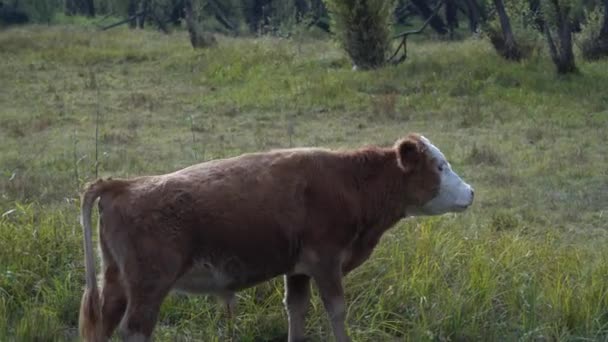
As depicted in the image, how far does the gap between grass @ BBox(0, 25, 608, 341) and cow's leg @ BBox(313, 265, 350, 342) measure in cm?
51

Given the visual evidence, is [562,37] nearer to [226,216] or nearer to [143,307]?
[226,216]

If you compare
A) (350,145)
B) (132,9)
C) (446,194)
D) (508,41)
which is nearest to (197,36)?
(508,41)

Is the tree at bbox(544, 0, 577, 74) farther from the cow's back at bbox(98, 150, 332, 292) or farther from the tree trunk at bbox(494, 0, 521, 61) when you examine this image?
the cow's back at bbox(98, 150, 332, 292)

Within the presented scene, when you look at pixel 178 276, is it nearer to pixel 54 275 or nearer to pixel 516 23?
pixel 54 275

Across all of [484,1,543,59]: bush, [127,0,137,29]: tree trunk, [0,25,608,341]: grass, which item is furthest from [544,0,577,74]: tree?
[127,0,137,29]: tree trunk

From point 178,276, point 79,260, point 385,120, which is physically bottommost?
point 385,120

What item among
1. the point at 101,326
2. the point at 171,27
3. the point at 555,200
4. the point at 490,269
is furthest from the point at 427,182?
the point at 171,27

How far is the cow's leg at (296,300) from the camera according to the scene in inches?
216

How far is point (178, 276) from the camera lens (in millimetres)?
4809

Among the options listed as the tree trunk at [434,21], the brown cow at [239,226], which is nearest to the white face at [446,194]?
the brown cow at [239,226]

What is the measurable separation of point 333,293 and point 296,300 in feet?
1.39

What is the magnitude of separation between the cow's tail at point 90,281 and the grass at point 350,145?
2.42 ft

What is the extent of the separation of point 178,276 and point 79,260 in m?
1.77

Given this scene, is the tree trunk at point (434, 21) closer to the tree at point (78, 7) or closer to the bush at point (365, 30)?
the bush at point (365, 30)
